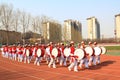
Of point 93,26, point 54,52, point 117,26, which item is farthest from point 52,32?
point 54,52

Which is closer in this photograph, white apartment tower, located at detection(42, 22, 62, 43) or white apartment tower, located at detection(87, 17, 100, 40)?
white apartment tower, located at detection(42, 22, 62, 43)

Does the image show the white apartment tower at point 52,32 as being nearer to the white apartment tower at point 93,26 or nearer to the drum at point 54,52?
the white apartment tower at point 93,26

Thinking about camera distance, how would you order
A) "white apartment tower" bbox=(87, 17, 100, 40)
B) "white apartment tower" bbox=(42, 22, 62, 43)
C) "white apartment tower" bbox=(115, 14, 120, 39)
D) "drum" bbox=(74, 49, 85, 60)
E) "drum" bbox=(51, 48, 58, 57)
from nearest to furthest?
Result: "drum" bbox=(74, 49, 85, 60)
"drum" bbox=(51, 48, 58, 57)
"white apartment tower" bbox=(42, 22, 62, 43)
"white apartment tower" bbox=(115, 14, 120, 39)
"white apartment tower" bbox=(87, 17, 100, 40)

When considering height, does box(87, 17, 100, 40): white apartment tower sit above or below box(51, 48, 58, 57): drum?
above

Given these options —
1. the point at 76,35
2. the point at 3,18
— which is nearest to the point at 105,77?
the point at 3,18

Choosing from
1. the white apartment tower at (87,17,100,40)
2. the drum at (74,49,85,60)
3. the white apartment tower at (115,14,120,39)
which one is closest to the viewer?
the drum at (74,49,85,60)

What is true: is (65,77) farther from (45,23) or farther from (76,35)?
(76,35)

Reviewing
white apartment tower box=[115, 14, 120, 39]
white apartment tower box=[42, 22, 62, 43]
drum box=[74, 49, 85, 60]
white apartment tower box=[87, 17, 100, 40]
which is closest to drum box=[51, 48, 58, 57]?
drum box=[74, 49, 85, 60]

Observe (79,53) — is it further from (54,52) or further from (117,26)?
(117,26)

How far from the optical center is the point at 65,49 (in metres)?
20.5

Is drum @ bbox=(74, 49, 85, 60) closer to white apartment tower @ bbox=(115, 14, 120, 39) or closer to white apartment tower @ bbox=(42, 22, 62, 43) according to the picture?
white apartment tower @ bbox=(42, 22, 62, 43)

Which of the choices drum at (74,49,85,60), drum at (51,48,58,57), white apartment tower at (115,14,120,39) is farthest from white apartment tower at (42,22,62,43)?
drum at (74,49,85,60)

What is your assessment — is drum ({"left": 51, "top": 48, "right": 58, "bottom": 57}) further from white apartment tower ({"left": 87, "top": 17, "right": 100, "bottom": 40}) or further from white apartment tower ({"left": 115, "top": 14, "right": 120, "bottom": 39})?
white apartment tower ({"left": 87, "top": 17, "right": 100, "bottom": 40})

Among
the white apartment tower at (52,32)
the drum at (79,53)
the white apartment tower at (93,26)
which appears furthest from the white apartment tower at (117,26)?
the drum at (79,53)
